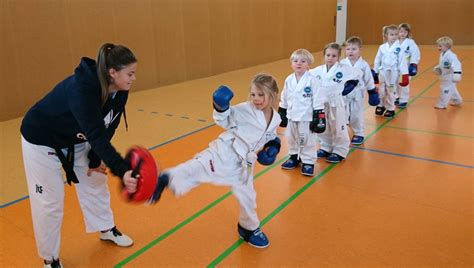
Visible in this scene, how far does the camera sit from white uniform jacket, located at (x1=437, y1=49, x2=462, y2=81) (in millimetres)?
6430

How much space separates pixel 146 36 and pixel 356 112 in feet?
17.7

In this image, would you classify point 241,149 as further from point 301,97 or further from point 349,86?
point 349,86

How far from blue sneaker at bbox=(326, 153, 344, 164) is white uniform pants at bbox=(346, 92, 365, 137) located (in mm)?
785

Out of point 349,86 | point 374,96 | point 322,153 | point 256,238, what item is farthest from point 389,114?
point 256,238

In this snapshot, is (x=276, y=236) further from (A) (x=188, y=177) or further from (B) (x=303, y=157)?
(B) (x=303, y=157)

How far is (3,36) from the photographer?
6352mm

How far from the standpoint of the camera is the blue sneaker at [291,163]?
438 cm

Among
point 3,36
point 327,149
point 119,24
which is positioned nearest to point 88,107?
point 327,149

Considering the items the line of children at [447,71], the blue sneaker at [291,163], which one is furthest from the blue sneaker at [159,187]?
the line of children at [447,71]

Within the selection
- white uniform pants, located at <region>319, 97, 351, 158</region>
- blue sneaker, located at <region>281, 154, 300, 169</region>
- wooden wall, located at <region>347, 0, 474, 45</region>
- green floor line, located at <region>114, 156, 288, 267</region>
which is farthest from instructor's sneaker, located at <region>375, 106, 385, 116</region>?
wooden wall, located at <region>347, 0, 474, 45</region>

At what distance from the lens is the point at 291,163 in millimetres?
4391

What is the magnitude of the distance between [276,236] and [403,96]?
4844mm

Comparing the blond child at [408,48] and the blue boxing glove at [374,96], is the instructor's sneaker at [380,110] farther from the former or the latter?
the blue boxing glove at [374,96]

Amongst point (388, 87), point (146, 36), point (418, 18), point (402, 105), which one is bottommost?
point (402, 105)
